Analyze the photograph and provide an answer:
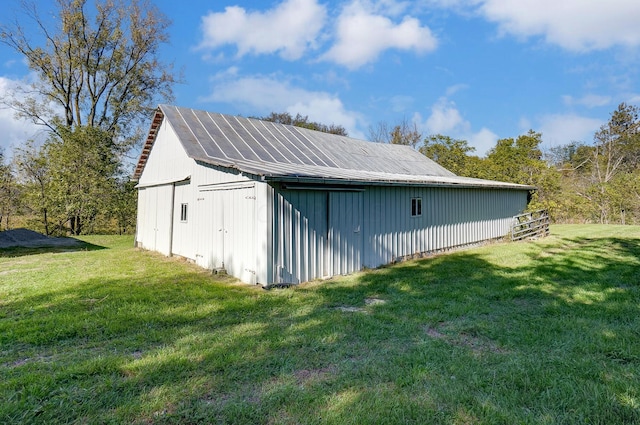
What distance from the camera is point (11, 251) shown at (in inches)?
439

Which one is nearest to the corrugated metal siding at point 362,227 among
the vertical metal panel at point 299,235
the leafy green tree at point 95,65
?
the vertical metal panel at point 299,235

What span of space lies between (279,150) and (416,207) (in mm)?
4575

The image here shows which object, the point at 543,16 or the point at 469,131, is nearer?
the point at 543,16

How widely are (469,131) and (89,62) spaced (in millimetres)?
27604

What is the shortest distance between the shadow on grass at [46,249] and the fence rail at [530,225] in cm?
1652

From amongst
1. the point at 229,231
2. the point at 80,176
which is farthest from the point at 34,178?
the point at 229,231

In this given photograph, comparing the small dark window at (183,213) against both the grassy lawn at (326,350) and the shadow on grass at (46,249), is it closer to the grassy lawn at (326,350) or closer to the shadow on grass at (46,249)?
the grassy lawn at (326,350)

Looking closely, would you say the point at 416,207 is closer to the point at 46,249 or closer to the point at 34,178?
the point at 46,249

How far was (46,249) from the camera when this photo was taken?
11945mm

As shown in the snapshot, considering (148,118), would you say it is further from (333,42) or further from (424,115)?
(424,115)

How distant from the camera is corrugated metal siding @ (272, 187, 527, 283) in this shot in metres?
6.57


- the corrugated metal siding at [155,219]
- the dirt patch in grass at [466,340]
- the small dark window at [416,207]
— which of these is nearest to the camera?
the dirt patch in grass at [466,340]

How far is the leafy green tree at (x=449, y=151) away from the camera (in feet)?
82.0

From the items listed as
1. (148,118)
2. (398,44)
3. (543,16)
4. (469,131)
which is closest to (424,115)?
(469,131)
